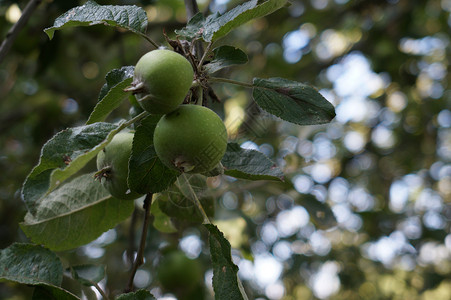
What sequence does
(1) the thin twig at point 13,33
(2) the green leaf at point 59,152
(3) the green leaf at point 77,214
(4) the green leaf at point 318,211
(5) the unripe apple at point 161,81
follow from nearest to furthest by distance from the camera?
1. (5) the unripe apple at point 161,81
2. (2) the green leaf at point 59,152
3. (3) the green leaf at point 77,214
4. (1) the thin twig at point 13,33
5. (4) the green leaf at point 318,211

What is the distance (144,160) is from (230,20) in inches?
14.9

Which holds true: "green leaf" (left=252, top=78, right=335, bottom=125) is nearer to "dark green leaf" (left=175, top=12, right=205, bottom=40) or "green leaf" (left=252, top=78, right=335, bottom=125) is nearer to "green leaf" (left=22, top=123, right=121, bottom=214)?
"dark green leaf" (left=175, top=12, right=205, bottom=40)

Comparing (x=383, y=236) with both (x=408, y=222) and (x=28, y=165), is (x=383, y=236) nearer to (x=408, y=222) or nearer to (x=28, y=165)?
(x=408, y=222)

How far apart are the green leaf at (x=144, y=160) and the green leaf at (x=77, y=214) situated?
34 centimetres

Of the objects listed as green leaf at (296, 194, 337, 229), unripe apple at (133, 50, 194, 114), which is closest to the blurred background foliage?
green leaf at (296, 194, 337, 229)

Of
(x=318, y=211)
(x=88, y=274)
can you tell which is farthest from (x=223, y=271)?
(x=318, y=211)

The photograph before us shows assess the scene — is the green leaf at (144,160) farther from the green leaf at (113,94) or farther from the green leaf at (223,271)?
the green leaf at (223,271)

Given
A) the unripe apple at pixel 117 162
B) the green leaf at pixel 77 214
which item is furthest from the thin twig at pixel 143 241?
the green leaf at pixel 77 214

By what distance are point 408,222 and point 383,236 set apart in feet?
1.61

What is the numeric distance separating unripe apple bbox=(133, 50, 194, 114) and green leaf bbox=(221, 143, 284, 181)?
11.4 inches

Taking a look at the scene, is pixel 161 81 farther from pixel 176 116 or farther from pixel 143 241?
pixel 143 241

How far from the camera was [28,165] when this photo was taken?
3418 millimetres

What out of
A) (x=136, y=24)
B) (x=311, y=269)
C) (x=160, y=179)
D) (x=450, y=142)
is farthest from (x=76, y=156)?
(x=450, y=142)

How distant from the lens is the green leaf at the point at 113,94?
0.99 m
